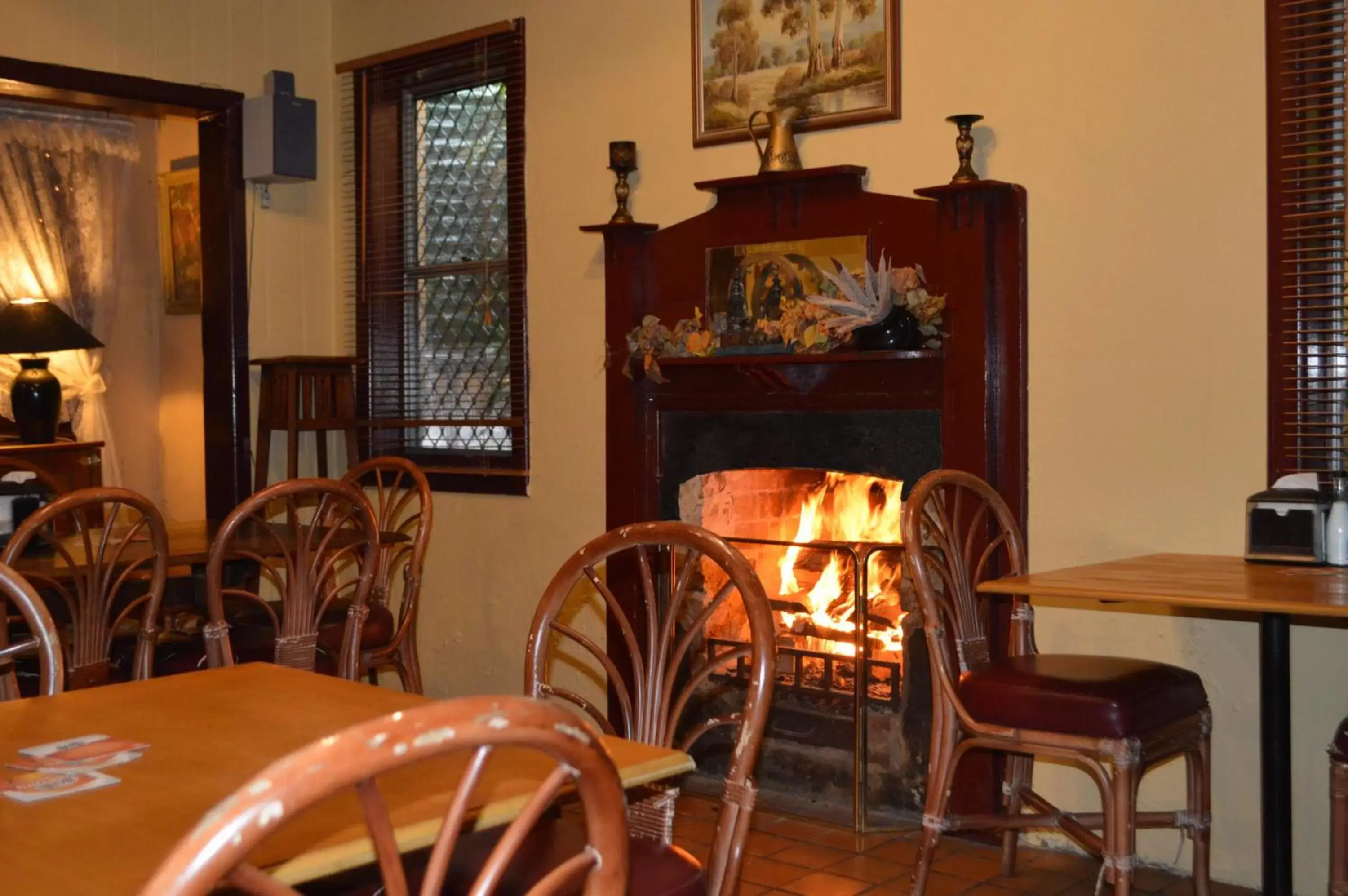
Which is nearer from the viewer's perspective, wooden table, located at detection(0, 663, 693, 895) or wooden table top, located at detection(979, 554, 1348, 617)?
wooden table, located at detection(0, 663, 693, 895)

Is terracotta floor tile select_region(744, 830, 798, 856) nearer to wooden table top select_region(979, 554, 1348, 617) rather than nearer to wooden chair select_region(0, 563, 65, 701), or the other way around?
wooden table top select_region(979, 554, 1348, 617)

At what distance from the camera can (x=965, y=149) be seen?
356 centimetres

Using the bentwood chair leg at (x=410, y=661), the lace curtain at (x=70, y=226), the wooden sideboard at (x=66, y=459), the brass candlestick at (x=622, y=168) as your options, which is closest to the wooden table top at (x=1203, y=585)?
the bentwood chair leg at (x=410, y=661)

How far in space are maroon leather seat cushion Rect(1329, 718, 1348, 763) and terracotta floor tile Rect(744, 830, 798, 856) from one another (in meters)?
1.43

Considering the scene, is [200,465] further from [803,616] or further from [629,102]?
[803,616]

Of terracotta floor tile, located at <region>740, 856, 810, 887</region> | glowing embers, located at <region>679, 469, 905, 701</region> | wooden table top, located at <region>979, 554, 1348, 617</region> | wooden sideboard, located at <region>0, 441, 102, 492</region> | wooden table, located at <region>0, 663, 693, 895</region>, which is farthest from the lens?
wooden sideboard, located at <region>0, 441, 102, 492</region>

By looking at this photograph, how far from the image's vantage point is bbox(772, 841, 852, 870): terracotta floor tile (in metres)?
3.48

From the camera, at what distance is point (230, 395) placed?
5172 mm

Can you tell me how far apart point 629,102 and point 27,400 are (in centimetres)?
328

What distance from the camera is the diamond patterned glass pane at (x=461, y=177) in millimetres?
4961

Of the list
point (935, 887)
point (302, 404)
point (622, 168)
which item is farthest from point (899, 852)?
point (302, 404)

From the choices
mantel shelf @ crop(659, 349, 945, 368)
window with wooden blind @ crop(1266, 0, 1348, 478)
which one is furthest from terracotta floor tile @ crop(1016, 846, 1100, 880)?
mantel shelf @ crop(659, 349, 945, 368)

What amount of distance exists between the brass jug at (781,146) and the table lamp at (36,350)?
3.66 meters

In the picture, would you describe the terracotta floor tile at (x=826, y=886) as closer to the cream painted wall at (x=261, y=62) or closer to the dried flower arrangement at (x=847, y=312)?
the dried flower arrangement at (x=847, y=312)
